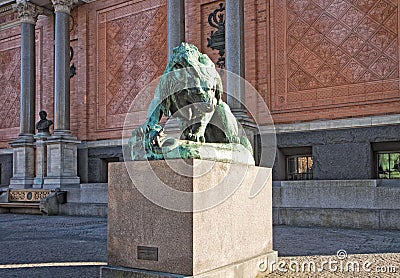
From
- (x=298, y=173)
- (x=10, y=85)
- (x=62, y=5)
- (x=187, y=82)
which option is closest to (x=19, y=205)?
(x=62, y=5)

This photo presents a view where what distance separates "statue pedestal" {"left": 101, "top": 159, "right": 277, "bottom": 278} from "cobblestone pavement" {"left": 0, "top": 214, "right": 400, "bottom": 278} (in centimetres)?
78

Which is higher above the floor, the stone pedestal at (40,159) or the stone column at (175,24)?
the stone column at (175,24)

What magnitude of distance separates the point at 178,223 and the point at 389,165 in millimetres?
10418

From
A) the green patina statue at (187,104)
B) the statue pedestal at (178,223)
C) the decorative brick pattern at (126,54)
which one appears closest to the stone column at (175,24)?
the decorative brick pattern at (126,54)

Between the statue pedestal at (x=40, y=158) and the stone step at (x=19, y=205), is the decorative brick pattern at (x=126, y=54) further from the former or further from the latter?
the stone step at (x=19, y=205)

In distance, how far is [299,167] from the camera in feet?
45.7

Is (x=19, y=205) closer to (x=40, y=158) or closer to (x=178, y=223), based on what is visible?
(x=40, y=158)

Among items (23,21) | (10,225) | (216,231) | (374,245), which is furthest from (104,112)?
(216,231)

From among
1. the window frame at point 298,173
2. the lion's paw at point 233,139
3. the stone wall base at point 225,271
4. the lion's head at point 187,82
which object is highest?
the lion's head at point 187,82

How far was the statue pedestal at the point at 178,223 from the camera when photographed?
353 cm

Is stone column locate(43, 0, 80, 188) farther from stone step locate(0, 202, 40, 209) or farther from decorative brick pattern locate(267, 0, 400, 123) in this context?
decorative brick pattern locate(267, 0, 400, 123)

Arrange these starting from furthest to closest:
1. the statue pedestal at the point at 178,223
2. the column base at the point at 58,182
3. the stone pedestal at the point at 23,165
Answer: the stone pedestal at the point at 23,165
the column base at the point at 58,182
the statue pedestal at the point at 178,223

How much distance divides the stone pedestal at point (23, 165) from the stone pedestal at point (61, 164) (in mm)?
1182

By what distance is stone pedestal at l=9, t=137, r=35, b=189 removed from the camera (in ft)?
54.0
